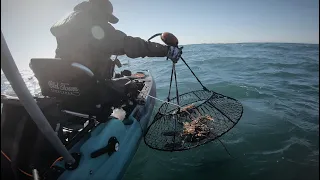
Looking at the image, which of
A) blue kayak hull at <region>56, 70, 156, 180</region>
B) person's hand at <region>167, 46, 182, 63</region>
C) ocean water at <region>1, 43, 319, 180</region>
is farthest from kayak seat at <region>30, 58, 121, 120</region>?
person's hand at <region>167, 46, 182, 63</region>

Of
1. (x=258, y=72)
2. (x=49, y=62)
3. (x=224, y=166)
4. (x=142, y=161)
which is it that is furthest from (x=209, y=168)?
(x=258, y=72)

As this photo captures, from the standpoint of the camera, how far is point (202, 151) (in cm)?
520

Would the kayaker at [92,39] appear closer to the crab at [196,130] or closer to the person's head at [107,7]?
the person's head at [107,7]

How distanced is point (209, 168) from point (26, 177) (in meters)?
3.51

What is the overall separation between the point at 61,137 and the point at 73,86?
2.89 ft

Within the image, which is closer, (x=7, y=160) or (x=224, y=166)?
(x=7, y=160)

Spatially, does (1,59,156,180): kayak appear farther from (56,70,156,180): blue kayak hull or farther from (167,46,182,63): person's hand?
(167,46,182,63): person's hand

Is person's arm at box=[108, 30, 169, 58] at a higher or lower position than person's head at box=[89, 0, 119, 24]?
lower

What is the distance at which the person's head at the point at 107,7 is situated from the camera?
3652 mm

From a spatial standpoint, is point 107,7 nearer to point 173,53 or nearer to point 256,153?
A: point 173,53

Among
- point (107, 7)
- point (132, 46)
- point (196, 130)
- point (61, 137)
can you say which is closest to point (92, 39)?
point (132, 46)

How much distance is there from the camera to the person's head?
3652mm

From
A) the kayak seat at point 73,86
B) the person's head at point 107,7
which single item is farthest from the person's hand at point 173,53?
the kayak seat at point 73,86

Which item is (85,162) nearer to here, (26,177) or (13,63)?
(26,177)
